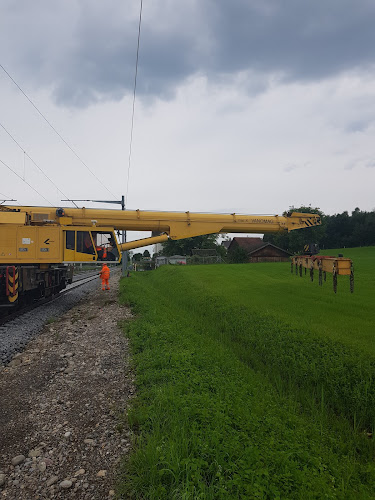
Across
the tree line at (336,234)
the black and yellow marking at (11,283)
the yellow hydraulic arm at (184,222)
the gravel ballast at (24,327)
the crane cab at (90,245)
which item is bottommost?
the gravel ballast at (24,327)

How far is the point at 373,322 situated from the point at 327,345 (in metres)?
2.04

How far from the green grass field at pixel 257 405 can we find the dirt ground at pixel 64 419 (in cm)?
32

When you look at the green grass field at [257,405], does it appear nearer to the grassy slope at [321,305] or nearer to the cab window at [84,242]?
the grassy slope at [321,305]

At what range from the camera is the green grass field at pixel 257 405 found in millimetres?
2865

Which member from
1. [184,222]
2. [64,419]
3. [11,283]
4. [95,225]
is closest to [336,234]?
[184,222]

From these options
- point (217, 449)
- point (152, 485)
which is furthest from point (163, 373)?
point (152, 485)

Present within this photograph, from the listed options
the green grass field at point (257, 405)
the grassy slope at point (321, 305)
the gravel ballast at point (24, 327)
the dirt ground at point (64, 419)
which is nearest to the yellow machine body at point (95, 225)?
the gravel ballast at point (24, 327)

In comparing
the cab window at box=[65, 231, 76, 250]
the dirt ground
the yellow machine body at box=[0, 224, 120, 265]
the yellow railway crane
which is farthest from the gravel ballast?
the cab window at box=[65, 231, 76, 250]

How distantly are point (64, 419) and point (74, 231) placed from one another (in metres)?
8.97

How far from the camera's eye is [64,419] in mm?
4051

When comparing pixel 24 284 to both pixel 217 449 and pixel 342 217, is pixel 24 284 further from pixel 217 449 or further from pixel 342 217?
pixel 342 217

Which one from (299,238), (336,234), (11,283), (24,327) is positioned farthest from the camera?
(336,234)

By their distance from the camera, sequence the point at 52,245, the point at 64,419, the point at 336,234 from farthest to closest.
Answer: the point at 336,234 < the point at 52,245 < the point at 64,419

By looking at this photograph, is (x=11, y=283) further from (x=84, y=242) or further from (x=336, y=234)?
(x=336, y=234)
